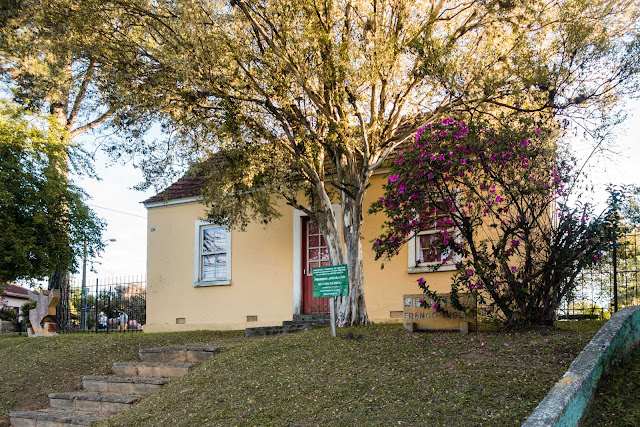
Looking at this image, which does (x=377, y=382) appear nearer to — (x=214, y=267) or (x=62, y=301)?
(x=214, y=267)

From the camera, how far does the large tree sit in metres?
8.91

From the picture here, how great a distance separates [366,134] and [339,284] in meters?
2.74

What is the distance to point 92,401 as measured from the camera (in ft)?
28.4

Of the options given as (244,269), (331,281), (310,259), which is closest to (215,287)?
A: (244,269)

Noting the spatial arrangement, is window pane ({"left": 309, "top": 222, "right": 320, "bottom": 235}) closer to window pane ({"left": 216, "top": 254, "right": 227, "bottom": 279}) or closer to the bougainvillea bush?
window pane ({"left": 216, "top": 254, "right": 227, "bottom": 279})

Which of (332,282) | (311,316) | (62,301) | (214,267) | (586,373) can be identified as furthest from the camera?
(62,301)

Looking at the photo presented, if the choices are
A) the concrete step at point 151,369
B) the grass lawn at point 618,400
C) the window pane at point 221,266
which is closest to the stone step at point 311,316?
the window pane at point 221,266

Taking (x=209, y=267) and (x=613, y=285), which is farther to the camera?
(x=209, y=267)

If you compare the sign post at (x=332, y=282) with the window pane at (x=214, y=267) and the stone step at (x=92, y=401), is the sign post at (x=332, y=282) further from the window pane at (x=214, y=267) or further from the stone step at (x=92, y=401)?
the window pane at (x=214, y=267)

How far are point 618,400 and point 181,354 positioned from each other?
692cm

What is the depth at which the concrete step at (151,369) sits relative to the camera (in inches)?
354

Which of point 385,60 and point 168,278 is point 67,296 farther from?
point 385,60

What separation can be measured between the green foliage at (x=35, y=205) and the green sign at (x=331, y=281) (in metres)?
9.00

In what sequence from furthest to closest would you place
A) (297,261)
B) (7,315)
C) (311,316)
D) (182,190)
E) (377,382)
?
(7,315) → (182,190) → (297,261) → (311,316) → (377,382)
